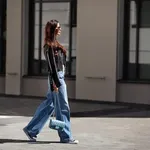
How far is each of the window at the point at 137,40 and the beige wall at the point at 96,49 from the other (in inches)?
19.8

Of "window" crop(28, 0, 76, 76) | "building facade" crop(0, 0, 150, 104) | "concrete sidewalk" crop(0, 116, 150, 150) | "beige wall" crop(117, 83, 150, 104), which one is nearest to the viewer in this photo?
"concrete sidewalk" crop(0, 116, 150, 150)

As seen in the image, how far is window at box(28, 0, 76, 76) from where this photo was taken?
50.0 feet

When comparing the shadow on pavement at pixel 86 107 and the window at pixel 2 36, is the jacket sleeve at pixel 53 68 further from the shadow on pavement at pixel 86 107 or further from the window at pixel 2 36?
the window at pixel 2 36

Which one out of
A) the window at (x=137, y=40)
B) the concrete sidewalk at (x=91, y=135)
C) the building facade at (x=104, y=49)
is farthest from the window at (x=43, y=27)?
the concrete sidewalk at (x=91, y=135)

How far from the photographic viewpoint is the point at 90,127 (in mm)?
10250

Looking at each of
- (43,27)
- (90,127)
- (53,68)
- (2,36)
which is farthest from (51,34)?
(2,36)

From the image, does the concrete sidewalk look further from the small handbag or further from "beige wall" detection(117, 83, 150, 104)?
"beige wall" detection(117, 83, 150, 104)

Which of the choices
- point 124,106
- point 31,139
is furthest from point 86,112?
point 31,139

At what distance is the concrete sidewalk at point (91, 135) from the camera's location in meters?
8.32

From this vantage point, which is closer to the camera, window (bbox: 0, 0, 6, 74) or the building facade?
the building facade

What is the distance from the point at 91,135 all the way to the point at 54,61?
1.71 meters

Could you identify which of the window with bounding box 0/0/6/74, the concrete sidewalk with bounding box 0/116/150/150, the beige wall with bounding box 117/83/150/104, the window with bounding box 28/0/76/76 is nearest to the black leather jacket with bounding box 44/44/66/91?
the concrete sidewalk with bounding box 0/116/150/150

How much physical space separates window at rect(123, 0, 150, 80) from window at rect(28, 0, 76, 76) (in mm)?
1586

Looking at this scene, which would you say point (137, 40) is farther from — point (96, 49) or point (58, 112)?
point (58, 112)
